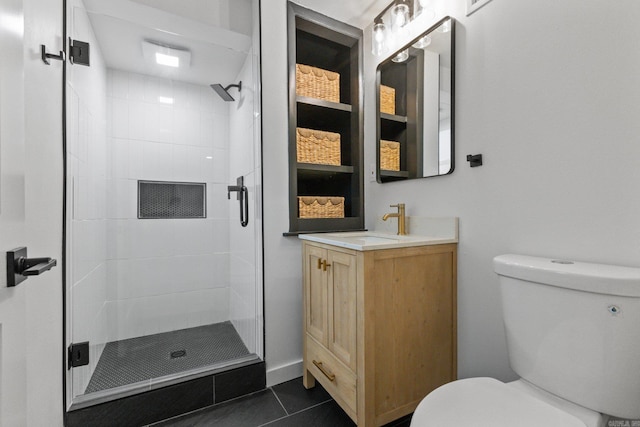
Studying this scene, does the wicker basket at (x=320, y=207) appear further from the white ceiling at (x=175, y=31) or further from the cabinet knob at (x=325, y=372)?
the white ceiling at (x=175, y=31)

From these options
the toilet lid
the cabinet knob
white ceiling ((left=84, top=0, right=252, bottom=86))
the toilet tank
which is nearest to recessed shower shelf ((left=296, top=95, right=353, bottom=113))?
white ceiling ((left=84, top=0, right=252, bottom=86))

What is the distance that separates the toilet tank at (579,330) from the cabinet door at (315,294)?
79cm

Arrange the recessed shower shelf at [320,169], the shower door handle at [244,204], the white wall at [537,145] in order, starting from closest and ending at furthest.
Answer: the white wall at [537,145] → the recessed shower shelf at [320,169] → the shower door handle at [244,204]

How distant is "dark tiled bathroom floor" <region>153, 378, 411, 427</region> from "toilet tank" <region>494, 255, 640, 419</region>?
0.73 m

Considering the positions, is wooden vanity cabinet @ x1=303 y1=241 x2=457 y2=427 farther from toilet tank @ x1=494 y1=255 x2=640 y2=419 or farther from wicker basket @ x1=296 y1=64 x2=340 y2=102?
wicker basket @ x1=296 y1=64 x2=340 y2=102

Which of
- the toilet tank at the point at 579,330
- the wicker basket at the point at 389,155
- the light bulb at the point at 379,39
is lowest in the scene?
the toilet tank at the point at 579,330

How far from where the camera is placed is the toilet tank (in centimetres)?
76

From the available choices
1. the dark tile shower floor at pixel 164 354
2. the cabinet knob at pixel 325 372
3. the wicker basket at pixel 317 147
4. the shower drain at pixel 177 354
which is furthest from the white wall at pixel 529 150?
the shower drain at pixel 177 354

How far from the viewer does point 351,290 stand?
119 centimetres

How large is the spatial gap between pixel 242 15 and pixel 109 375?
2.29 metres

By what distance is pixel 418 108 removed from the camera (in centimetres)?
159

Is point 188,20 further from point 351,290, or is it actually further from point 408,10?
point 351,290

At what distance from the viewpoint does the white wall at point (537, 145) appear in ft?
2.88

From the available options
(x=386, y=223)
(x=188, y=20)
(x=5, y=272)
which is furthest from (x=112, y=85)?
(x=386, y=223)
